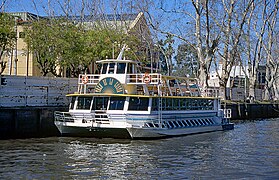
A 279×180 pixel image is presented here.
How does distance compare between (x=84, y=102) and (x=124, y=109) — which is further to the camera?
(x=84, y=102)

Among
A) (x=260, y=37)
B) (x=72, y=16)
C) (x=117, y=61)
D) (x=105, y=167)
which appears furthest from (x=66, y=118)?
(x=260, y=37)

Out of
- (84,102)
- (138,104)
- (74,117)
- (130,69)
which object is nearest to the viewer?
(138,104)

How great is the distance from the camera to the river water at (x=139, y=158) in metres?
16.7

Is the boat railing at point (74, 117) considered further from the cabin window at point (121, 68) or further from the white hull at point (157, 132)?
the cabin window at point (121, 68)

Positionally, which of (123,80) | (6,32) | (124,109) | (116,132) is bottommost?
(116,132)

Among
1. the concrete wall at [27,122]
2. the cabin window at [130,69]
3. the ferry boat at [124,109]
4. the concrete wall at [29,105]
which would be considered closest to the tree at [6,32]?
the concrete wall at [29,105]

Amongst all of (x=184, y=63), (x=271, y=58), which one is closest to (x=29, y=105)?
(x=271, y=58)

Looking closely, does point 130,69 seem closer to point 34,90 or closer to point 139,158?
point 34,90

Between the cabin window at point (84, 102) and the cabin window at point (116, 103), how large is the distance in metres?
1.46

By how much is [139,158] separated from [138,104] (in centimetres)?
623

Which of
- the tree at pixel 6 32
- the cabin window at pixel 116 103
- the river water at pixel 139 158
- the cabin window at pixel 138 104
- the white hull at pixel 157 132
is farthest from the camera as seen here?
the tree at pixel 6 32

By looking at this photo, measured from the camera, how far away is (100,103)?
87.2 ft

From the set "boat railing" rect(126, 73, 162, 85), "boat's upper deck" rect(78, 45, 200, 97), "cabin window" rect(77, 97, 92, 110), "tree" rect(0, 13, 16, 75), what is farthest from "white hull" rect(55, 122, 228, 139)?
"tree" rect(0, 13, 16, 75)

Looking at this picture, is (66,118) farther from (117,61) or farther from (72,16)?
(72,16)
